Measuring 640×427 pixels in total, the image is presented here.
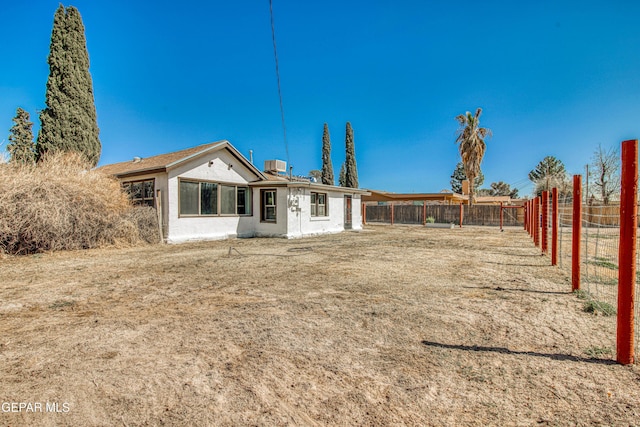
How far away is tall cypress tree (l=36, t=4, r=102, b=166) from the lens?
14289 mm

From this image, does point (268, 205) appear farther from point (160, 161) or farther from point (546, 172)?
point (546, 172)

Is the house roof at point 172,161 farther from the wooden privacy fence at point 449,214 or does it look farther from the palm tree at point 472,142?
the palm tree at point 472,142

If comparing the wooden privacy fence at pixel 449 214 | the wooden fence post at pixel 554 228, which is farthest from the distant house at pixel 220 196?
the wooden privacy fence at pixel 449 214

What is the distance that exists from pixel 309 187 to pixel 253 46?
20.8 feet

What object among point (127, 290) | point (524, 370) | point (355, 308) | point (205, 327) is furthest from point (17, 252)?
point (524, 370)

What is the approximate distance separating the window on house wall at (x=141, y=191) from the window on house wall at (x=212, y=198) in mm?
1294

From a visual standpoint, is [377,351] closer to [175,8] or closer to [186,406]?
[186,406]

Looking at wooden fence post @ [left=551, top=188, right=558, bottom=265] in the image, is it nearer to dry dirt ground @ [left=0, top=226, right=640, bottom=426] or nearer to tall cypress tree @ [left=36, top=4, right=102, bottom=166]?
dry dirt ground @ [left=0, top=226, right=640, bottom=426]

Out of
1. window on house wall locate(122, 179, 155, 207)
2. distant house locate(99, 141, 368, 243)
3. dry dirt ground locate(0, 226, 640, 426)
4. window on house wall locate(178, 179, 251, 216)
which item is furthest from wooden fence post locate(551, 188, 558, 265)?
window on house wall locate(122, 179, 155, 207)

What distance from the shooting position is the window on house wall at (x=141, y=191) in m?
12.9

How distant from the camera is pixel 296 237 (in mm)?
14781

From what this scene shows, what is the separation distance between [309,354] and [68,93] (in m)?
17.7

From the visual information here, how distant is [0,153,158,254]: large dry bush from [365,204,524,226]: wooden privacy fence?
1930 cm

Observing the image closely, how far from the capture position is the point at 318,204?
16750mm
